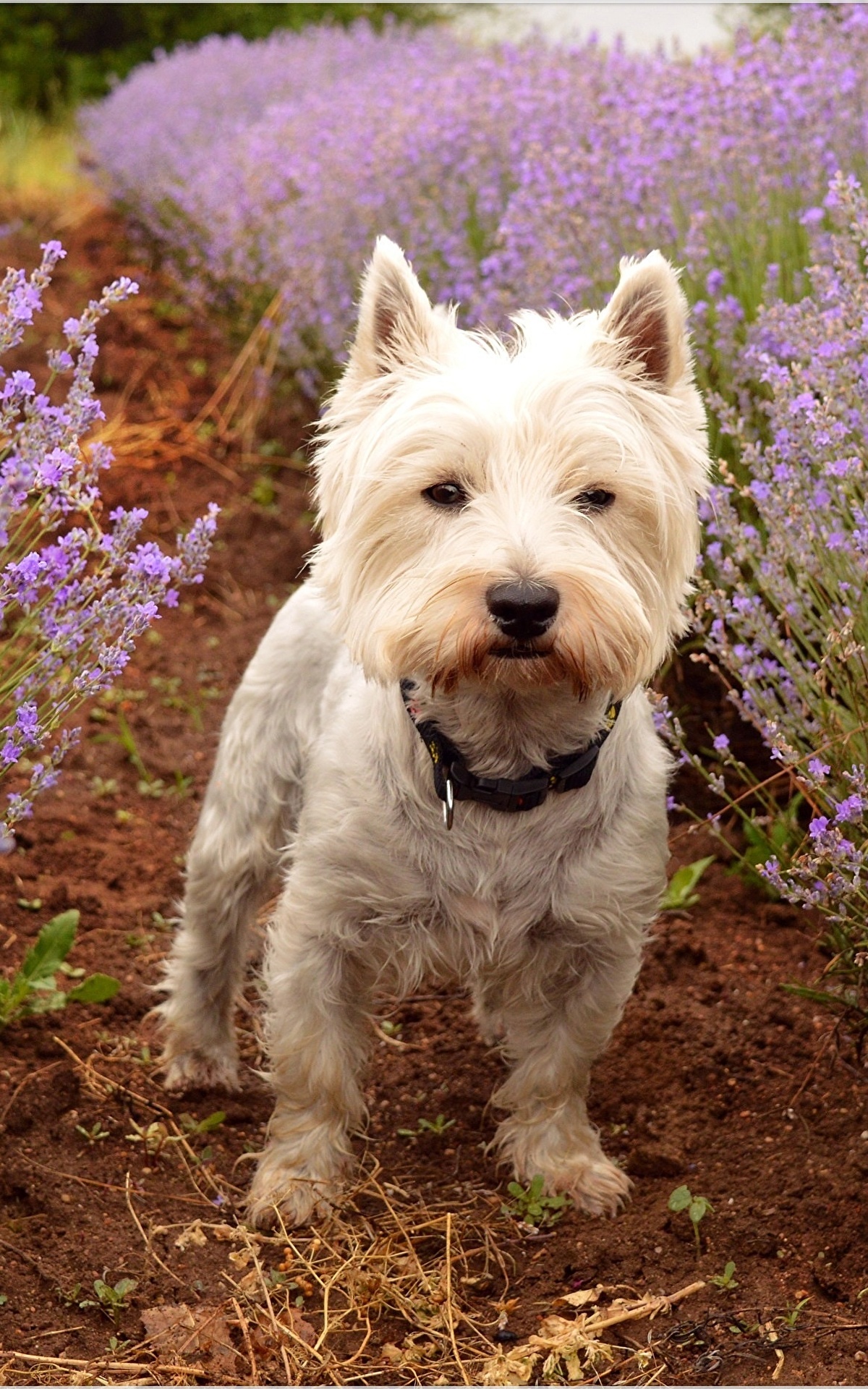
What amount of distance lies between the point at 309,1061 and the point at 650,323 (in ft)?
5.34

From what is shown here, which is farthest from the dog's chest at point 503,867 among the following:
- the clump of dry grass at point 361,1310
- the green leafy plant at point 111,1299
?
the green leafy plant at point 111,1299

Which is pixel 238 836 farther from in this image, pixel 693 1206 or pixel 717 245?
pixel 717 245

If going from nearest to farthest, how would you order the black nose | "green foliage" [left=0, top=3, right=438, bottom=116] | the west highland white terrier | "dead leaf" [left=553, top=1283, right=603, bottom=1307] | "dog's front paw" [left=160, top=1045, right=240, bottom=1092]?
1. the black nose
2. the west highland white terrier
3. "dead leaf" [left=553, top=1283, right=603, bottom=1307]
4. "dog's front paw" [left=160, top=1045, right=240, bottom=1092]
5. "green foliage" [left=0, top=3, right=438, bottom=116]

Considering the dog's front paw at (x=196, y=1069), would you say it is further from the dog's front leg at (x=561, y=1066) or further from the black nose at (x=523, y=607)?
the black nose at (x=523, y=607)

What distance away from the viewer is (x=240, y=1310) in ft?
9.34

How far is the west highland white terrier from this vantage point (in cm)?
266

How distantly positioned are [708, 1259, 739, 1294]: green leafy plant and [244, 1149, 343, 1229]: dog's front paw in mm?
818

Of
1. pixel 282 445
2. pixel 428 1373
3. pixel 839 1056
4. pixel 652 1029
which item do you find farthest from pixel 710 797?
pixel 282 445

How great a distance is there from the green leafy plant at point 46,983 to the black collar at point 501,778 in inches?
41.2

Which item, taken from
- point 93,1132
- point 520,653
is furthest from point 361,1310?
point 520,653

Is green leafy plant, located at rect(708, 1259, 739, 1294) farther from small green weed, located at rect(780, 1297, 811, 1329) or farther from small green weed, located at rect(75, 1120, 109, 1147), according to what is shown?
small green weed, located at rect(75, 1120, 109, 1147)

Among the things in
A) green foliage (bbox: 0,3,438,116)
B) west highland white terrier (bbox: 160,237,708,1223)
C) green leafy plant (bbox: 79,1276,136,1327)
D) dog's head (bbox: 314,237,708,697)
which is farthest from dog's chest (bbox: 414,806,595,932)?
green foliage (bbox: 0,3,438,116)

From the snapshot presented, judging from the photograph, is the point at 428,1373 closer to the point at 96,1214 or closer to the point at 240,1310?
the point at 240,1310

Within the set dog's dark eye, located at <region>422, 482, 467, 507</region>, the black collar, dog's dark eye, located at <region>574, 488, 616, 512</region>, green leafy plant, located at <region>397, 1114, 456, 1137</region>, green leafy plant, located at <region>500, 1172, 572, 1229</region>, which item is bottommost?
green leafy plant, located at <region>397, 1114, 456, 1137</region>
